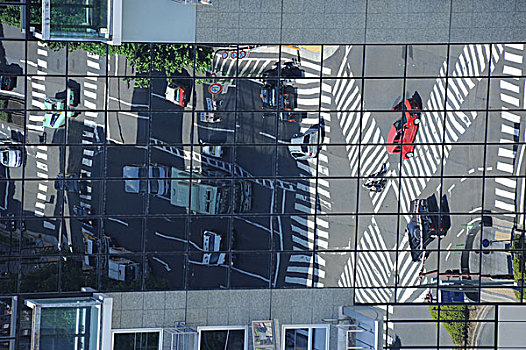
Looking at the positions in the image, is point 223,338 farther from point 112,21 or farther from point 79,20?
point 79,20

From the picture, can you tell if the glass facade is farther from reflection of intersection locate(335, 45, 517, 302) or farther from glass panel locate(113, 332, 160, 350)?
glass panel locate(113, 332, 160, 350)

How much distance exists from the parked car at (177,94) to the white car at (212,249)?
4.14m

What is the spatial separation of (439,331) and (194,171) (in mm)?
10076

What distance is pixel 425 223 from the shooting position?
28.0m

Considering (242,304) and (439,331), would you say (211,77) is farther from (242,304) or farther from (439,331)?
(439,331)

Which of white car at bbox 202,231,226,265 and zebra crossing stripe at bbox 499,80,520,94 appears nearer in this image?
white car at bbox 202,231,226,265

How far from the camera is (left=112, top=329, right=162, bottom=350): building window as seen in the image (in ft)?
87.5

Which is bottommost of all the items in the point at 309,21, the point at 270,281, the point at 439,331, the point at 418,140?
the point at 439,331

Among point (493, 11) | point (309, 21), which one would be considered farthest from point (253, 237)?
point (493, 11)

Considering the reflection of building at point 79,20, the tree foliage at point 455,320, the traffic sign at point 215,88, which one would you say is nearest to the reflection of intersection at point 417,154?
the tree foliage at point 455,320

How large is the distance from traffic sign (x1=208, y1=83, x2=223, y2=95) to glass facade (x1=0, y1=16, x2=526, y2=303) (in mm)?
68

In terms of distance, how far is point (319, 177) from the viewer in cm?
2722

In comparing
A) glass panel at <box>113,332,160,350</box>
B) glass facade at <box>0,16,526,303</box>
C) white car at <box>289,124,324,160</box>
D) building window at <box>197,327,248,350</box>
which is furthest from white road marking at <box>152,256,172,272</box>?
white car at <box>289,124,324,160</box>

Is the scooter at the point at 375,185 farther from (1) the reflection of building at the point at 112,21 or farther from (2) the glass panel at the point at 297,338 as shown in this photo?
(1) the reflection of building at the point at 112,21
